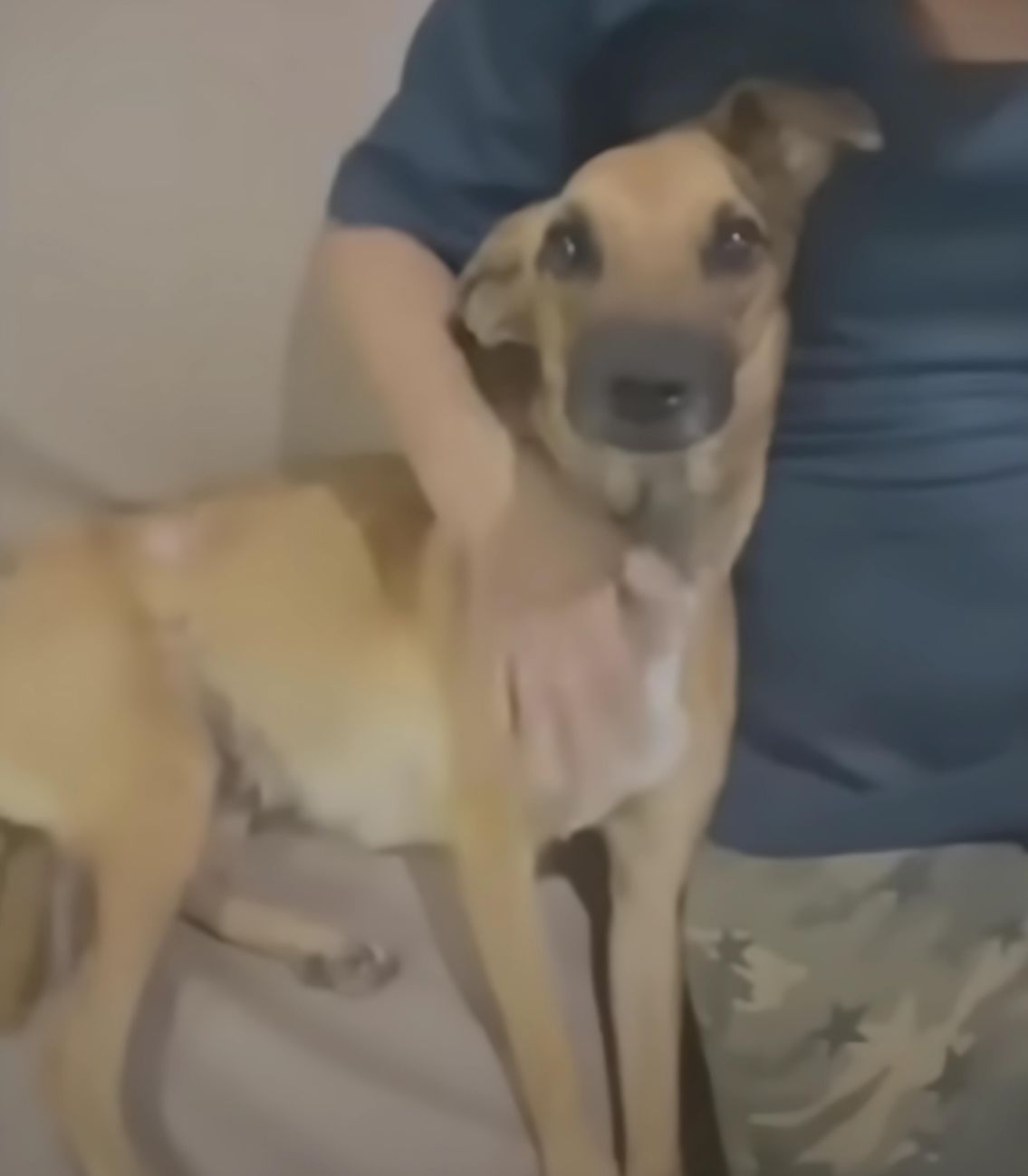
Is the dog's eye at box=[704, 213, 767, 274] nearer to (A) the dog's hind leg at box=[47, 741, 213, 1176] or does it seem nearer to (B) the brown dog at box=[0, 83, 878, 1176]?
(B) the brown dog at box=[0, 83, 878, 1176]

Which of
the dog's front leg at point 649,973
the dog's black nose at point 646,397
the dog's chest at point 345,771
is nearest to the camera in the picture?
the dog's black nose at point 646,397

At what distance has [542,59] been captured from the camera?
1013 millimetres

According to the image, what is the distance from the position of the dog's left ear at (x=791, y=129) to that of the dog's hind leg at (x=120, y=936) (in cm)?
43

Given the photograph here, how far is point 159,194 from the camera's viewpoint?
1.17m

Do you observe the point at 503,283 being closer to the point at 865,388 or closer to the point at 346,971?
the point at 865,388

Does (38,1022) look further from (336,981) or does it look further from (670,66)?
(670,66)

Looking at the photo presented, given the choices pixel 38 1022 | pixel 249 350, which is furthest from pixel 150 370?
pixel 38 1022

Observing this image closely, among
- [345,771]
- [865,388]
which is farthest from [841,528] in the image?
[345,771]

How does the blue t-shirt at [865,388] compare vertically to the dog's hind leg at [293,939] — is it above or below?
above

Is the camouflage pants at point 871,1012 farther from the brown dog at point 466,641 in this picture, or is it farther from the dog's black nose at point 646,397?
the dog's black nose at point 646,397

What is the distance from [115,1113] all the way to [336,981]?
0.13 meters

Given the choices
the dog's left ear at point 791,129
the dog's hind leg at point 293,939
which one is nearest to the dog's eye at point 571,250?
the dog's left ear at point 791,129

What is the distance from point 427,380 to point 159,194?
258 millimetres

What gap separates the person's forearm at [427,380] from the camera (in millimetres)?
1013
